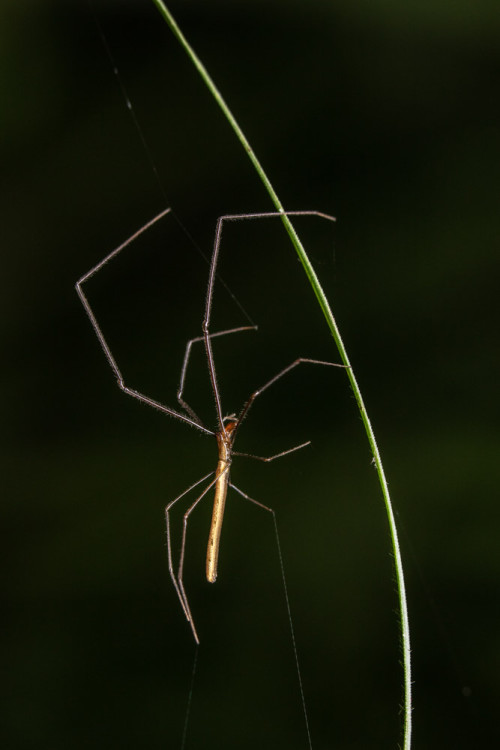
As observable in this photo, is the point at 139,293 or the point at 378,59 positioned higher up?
the point at 378,59

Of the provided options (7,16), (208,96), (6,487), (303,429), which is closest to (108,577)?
(6,487)

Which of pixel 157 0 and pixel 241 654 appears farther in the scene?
pixel 241 654

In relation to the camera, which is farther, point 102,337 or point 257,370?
point 257,370

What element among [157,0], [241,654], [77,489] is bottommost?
[241,654]

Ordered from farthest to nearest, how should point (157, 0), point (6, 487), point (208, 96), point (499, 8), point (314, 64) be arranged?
point (6, 487)
point (208, 96)
point (314, 64)
point (499, 8)
point (157, 0)

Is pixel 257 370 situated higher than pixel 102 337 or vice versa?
pixel 102 337

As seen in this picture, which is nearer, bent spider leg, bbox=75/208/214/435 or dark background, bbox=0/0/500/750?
bent spider leg, bbox=75/208/214/435

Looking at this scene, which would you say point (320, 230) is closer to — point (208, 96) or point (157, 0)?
point (208, 96)

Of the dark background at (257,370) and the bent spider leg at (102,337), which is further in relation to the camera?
the dark background at (257,370)
